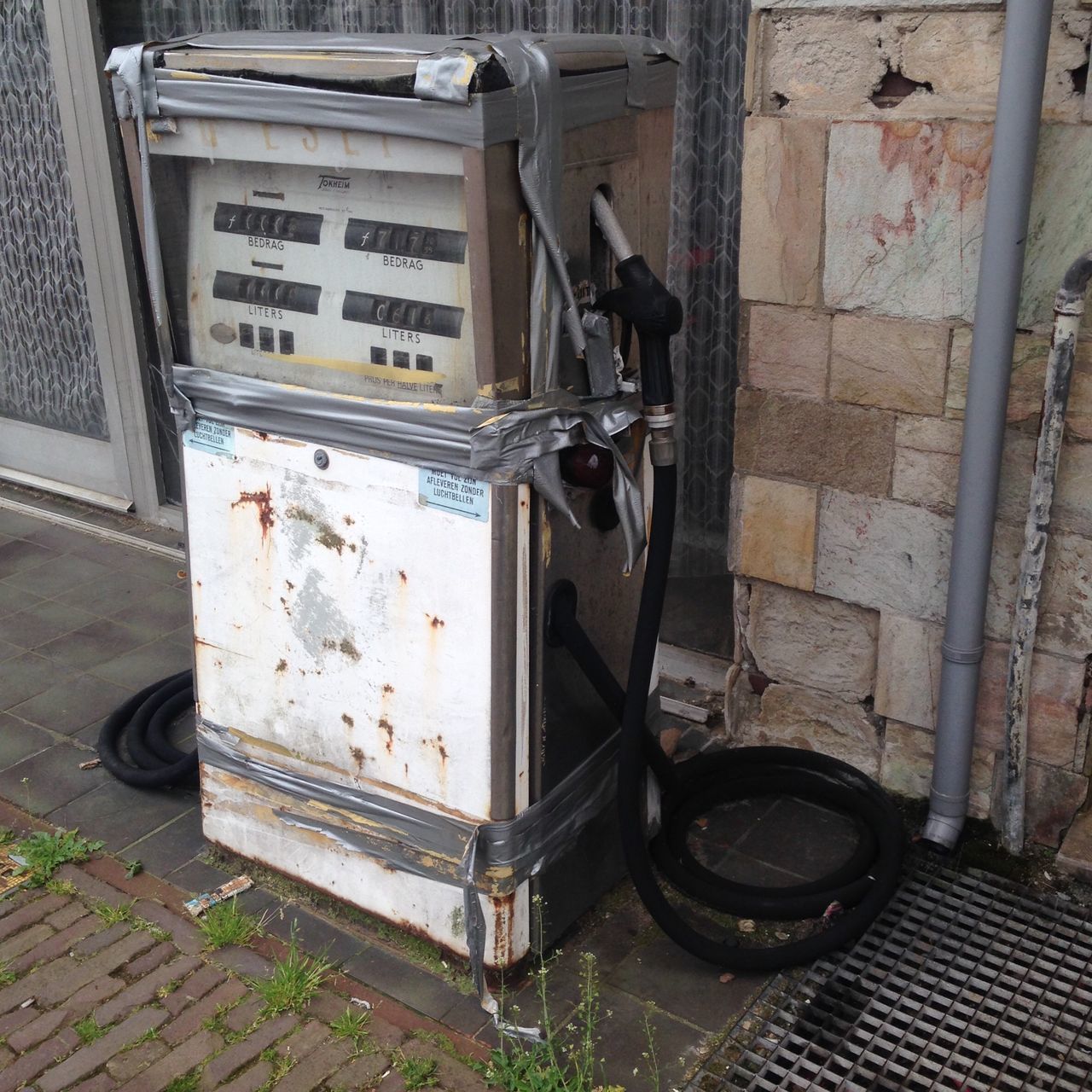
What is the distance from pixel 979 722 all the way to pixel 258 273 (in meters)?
2.35

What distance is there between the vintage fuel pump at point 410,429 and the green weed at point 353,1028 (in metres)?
0.30

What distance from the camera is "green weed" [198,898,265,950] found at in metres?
3.54

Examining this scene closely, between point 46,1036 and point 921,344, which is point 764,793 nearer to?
point 921,344

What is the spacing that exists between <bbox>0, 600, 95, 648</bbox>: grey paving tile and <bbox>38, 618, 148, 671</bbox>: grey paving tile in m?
0.05

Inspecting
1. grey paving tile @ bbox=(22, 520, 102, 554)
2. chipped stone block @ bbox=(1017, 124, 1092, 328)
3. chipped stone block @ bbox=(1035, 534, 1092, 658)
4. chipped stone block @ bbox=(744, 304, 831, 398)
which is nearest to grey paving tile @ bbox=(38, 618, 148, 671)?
grey paving tile @ bbox=(22, 520, 102, 554)

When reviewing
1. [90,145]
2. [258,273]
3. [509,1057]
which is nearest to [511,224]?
[258,273]

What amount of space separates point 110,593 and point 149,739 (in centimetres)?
140

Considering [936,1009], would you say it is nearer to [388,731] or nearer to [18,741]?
[388,731]

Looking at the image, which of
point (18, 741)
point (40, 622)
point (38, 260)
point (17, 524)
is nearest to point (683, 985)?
point (18, 741)

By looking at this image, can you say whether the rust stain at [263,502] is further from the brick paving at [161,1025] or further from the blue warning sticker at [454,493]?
the brick paving at [161,1025]

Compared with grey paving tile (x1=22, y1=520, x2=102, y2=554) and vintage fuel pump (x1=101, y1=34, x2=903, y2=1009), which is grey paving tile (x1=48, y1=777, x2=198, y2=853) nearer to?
vintage fuel pump (x1=101, y1=34, x2=903, y2=1009)

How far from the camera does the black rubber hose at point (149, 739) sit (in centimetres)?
418

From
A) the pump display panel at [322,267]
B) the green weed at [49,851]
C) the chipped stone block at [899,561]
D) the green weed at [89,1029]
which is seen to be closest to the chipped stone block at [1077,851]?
the chipped stone block at [899,561]

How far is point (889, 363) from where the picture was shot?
3643 mm
